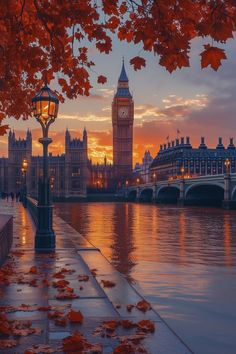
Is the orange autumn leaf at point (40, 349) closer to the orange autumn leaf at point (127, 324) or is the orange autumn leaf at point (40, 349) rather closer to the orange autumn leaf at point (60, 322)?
the orange autumn leaf at point (60, 322)

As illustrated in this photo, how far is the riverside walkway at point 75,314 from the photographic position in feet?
16.5

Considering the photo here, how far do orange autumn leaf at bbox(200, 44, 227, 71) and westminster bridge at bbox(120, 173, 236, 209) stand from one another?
196 ft

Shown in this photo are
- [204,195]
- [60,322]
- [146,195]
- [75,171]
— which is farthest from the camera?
[75,171]

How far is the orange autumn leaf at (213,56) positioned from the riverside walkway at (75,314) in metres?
2.90

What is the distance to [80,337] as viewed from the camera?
5129 millimetres

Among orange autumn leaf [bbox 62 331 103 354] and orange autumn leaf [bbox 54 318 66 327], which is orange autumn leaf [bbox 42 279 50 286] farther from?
orange autumn leaf [bbox 62 331 103 354]

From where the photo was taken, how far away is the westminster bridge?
64.8 m

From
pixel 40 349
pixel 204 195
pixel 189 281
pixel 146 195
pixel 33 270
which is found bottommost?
pixel 189 281

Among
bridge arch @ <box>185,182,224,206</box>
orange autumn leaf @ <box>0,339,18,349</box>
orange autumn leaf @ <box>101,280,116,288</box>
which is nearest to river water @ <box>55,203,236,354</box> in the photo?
orange autumn leaf @ <box>101,280,116,288</box>

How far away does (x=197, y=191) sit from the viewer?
8481 centimetres

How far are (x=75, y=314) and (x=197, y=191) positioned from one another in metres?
80.0

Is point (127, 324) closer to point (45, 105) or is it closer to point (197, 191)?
point (45, 105)

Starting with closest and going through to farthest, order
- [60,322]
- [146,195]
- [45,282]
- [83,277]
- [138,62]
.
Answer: [60,322] → [138,62] → [45,282] → [83,277] → [146,195]

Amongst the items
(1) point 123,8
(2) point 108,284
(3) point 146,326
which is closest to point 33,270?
(2) point 108,284
